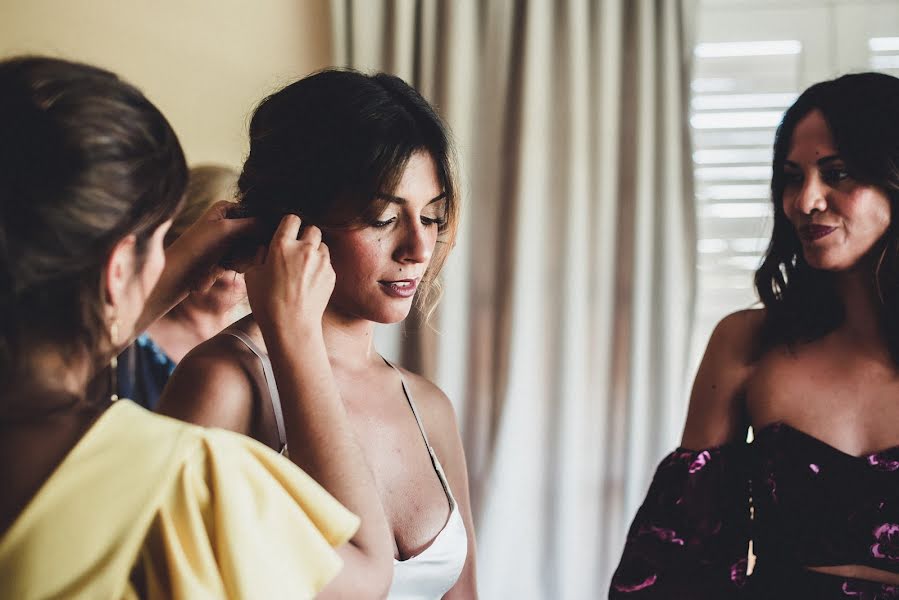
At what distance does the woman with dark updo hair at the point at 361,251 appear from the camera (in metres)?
1.14

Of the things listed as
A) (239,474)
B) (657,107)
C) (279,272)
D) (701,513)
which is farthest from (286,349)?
(657,107)

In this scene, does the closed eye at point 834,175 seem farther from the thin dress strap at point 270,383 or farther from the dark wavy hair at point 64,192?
the dark wavy hair at point 64,192

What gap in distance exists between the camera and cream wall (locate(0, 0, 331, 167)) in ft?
8.09

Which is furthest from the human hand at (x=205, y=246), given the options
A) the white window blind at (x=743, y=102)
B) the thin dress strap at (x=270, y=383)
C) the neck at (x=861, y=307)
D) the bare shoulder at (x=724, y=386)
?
the white window blind at (x=743, y=102)

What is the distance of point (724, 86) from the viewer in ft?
→ 7.49

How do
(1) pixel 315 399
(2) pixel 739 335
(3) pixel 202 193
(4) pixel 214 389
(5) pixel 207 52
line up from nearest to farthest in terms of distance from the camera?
(1) pixel 315 399, (4) pixel 214 389, (2) pixel 739 335, (3) pixel 202 193, (5) pixel 207 52

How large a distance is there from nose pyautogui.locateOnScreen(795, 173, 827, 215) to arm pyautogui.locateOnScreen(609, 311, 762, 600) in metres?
0.34

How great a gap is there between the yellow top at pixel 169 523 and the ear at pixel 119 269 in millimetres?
97

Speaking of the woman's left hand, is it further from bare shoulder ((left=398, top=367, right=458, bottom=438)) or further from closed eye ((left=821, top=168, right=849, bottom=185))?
closed eye ((left=821, top=168, right=849, bottom=185))

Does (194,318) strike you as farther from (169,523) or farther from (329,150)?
(169,523)

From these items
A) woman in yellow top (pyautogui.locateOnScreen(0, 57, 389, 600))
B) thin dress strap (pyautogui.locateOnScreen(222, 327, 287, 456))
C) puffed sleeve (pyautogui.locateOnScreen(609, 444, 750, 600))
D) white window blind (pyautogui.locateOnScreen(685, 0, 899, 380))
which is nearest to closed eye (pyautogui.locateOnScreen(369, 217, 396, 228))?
thin dress strap (pyautogui.locateOnScreen(222, 327, 287, 456))

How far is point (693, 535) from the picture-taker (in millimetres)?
1457

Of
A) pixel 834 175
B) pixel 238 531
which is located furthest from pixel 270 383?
pixel 834 175

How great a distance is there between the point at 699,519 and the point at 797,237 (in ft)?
1.92
